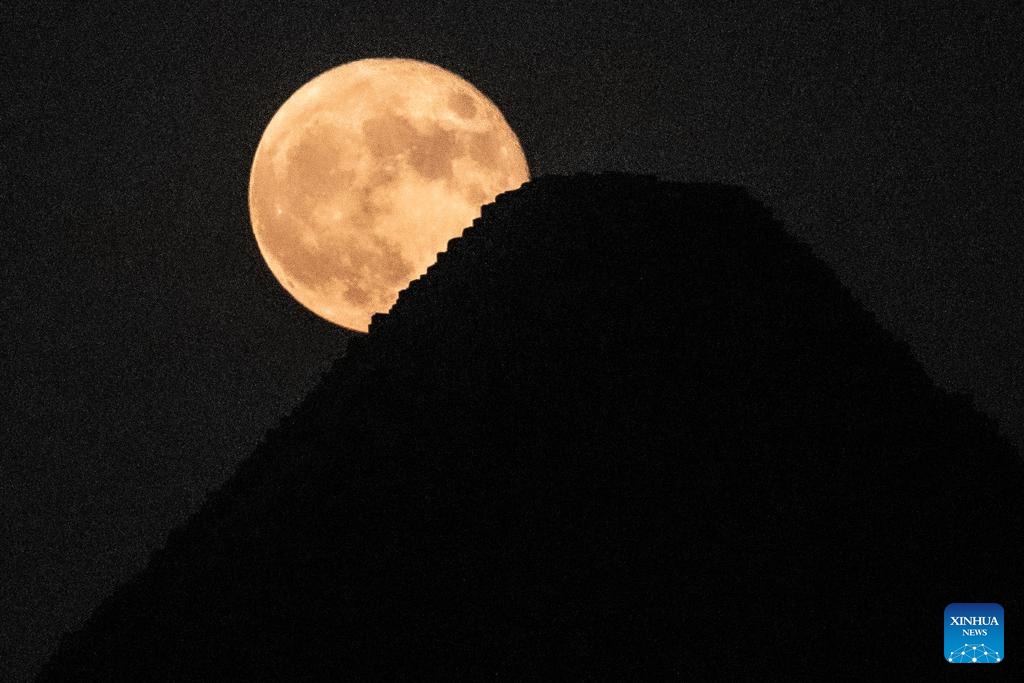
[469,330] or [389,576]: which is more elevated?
[469,330]

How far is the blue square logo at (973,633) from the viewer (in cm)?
869

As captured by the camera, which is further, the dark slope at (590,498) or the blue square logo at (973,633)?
the blue square logo at (973,633)

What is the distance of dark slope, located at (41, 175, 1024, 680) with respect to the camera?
8539 mm

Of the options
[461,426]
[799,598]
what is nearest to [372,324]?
A: [461,426]

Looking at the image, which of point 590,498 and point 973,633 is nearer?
point 973,633

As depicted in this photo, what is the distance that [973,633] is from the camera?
901 centimetres

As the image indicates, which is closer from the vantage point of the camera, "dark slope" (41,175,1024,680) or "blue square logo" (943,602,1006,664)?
"dark slope" (41,175,1024,680)

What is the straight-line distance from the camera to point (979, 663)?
8.64 meters

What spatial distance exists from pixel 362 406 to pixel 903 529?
22.2 feet

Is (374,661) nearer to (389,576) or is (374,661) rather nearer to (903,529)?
(389,576)

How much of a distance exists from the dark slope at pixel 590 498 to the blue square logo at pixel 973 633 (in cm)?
14

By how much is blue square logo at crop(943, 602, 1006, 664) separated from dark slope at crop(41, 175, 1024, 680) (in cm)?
14

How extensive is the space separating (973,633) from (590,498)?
4223mm

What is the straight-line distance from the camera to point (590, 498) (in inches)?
386
